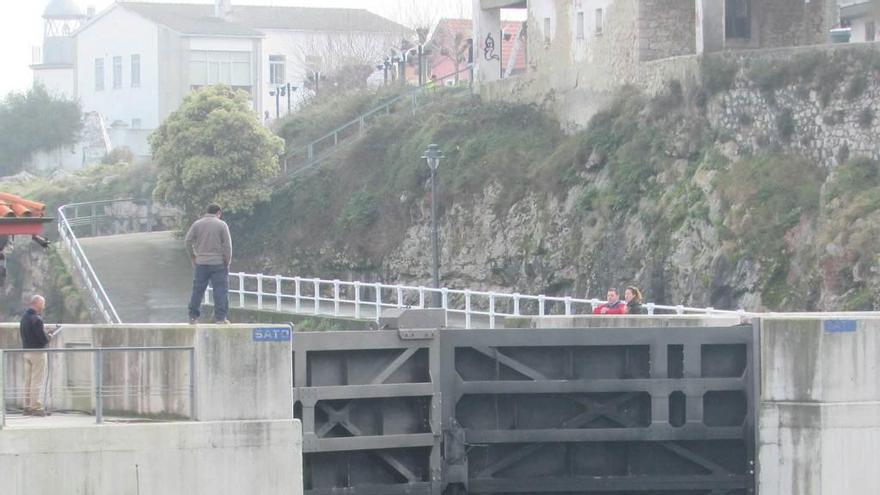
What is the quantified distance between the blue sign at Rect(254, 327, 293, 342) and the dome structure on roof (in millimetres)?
111536

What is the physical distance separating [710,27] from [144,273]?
1815cm

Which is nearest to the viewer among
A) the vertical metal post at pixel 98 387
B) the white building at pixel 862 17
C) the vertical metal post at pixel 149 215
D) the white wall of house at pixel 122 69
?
the vertical metal post at pixel 98 387

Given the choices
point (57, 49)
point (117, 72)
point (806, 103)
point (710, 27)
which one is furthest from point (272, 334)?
point (57, 49)

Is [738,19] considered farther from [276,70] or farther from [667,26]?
[276,70]

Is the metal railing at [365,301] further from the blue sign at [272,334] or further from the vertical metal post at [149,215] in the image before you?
the blue sign at [272,334]

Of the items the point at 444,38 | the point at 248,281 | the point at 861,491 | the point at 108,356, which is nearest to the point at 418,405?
the point at 108,356

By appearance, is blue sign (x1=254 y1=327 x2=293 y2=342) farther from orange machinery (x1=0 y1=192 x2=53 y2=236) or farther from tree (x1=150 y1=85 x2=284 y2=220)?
tree (x1=150 y1=85 x2=284 y2=220)

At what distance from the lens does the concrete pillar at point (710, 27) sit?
46.6m

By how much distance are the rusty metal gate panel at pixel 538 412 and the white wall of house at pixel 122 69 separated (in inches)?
2983

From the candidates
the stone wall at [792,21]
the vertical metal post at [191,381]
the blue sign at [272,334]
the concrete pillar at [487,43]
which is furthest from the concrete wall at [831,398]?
the concrete pillar at [487,43]

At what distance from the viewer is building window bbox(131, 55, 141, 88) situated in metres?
98.5

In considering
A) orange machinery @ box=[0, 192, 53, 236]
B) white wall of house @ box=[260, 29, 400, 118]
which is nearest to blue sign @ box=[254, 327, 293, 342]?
orange machinery @ box=[0, 192, 53, 236]

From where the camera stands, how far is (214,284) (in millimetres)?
22609

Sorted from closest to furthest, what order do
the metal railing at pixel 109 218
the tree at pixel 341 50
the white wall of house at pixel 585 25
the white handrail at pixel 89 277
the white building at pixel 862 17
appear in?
the white handrail at pixel 89 277, the white wall of house at pixel 585 25, the white building at pixel 862 17, the metal railing at pixel 109 218, the tree at pixel 341 50
